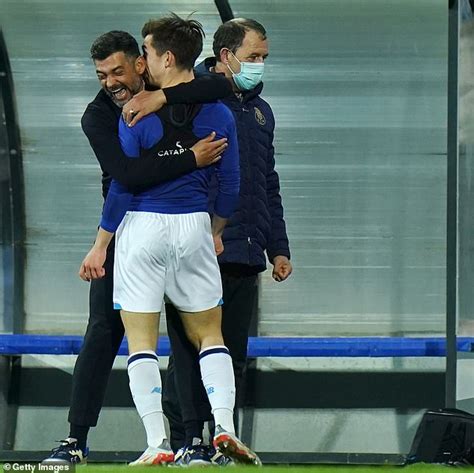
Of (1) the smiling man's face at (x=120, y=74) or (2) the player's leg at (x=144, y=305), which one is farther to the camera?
(1) the smiling man's face at (x=120, y=74)

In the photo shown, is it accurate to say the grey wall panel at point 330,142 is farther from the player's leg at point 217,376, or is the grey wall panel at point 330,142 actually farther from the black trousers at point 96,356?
the player's leg at point 217,376

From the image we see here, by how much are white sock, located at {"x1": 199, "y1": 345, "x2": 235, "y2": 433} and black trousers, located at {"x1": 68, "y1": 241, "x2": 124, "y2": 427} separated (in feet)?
1.54

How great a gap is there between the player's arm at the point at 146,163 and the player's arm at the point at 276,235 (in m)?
0.86

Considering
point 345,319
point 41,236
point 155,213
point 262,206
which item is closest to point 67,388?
point 41,236

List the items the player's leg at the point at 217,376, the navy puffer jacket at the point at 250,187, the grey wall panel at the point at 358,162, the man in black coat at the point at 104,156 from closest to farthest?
the player's leg at the point at 217,376, the man in black coat at the point at 104,156, the navy puffer jacket at the point at 250,187, the grey wall panel at the point at 358,162

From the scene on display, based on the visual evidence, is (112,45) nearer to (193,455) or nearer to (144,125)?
(144,125)

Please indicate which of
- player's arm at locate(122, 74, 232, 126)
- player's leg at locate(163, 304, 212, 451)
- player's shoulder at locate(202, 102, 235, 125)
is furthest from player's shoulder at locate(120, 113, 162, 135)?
player's leg at locate(163, 304, 212, 451)

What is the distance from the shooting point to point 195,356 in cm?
540

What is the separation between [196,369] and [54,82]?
137 inches

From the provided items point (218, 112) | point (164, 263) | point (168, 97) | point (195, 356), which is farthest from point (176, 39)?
point (195, 356)

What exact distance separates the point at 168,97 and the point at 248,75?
74cm

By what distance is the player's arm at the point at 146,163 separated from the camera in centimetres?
505

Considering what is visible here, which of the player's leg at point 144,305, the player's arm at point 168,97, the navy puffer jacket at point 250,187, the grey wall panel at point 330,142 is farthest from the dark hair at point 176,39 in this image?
the grey wall panel at point 330,142

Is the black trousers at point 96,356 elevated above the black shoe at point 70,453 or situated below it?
above
